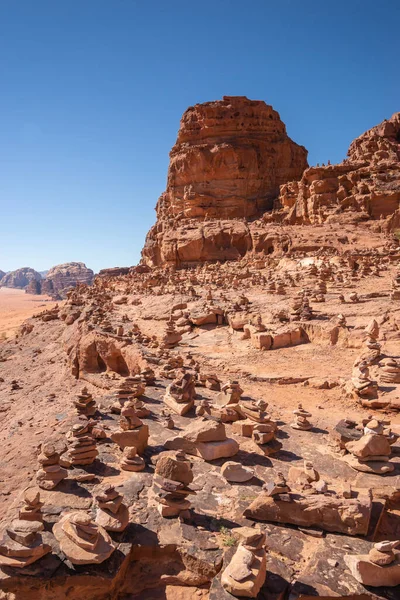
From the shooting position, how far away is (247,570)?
10.2ft

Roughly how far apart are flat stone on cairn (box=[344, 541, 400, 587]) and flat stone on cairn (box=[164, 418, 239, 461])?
2.33m

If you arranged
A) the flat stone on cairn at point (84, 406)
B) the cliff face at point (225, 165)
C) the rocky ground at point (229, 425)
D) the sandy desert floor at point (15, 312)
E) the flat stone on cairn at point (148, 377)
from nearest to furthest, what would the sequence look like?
the rocky ground at point (229, 425) → the flat stone on cairn at point (84, 406) → the flat stone on cairn at point (148, 377) → the sandy desert floor at point (15, 312) → the cliff face at point (225, 165)

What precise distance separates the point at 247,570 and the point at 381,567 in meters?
1.07

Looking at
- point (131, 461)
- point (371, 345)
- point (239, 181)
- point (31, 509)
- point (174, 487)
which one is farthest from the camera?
point (239, 181)

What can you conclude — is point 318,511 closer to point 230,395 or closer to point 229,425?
point 229,425

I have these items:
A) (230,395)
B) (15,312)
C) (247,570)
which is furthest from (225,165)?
(247,570)

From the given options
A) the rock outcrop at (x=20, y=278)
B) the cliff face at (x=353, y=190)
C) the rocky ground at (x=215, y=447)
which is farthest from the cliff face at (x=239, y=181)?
the rock outcrop at (x=20, y=278)

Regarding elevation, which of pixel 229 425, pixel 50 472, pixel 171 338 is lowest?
pixel 229 425

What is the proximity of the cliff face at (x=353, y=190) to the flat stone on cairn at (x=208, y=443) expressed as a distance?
2379cm

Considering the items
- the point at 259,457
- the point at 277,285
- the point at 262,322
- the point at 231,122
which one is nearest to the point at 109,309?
the point at 277,285

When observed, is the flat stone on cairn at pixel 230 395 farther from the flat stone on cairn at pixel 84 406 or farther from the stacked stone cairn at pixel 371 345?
the stacked stone cairn at pixel 371 345

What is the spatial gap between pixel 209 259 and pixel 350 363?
23015mm

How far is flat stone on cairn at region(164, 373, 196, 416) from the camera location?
715 cm

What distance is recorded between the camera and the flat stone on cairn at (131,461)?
508 centimetres
